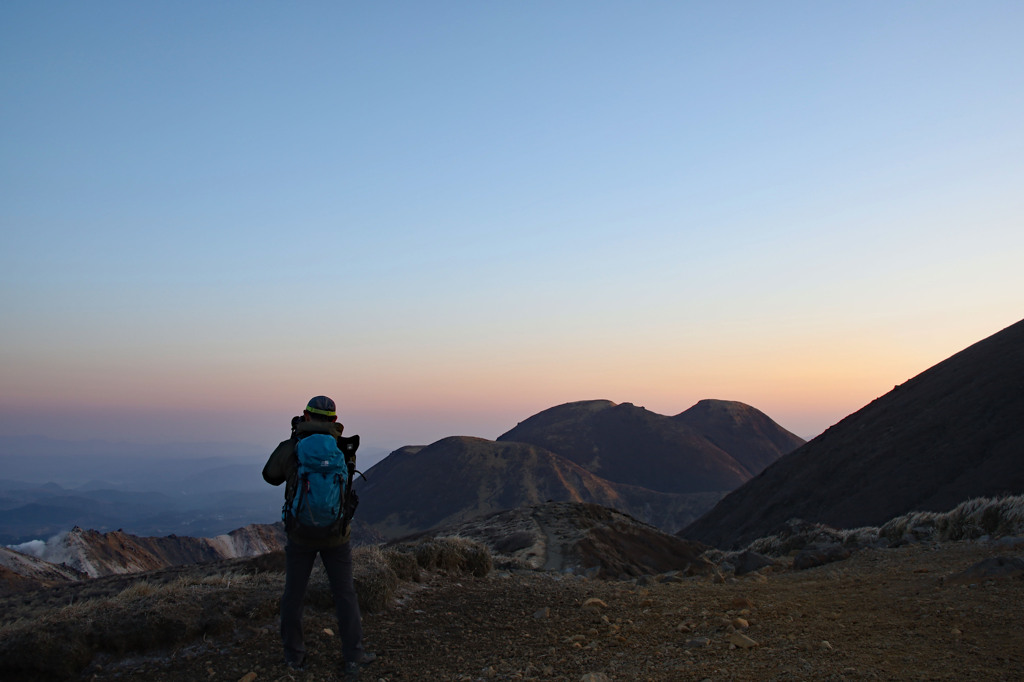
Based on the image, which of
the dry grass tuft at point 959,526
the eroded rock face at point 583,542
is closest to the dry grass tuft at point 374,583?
the eroded rock face at point 583,542

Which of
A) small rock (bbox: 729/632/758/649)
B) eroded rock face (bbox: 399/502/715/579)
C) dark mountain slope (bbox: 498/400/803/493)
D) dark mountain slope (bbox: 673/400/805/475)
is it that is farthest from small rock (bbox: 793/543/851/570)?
dark mountain slope (bbox: 673/400/805/475)

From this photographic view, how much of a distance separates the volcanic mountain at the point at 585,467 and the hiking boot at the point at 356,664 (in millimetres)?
66206

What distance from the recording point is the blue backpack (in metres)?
5.24

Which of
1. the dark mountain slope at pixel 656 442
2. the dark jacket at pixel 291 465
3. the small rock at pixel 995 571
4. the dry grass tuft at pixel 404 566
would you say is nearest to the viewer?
the dark jacket at pixel 291 465

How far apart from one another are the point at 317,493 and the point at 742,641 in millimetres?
3548

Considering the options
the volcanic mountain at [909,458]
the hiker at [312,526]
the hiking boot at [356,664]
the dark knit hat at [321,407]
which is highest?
the dark knit hat at [321,407]

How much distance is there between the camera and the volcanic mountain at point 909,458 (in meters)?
30.2

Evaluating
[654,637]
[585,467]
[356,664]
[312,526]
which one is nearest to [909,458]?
[654,637]

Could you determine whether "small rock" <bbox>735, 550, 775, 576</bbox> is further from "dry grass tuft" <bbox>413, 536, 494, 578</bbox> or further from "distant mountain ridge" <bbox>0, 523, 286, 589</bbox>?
"distant mountain ridge" <bbox>0, 523, 286, 589</bbox>

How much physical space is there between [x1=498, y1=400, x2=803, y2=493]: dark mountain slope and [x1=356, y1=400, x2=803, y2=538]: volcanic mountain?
175mm

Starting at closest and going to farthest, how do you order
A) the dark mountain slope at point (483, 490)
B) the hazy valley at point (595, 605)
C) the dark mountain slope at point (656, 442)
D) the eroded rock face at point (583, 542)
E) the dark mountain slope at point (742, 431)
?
the hazy valley at point (595, 605) < the eroded rock face at point (583, 542) < the dark mountain slope at point (483, 490) < the dark mountain slope at point (656, 442) < the dark mountain slope at point (742, 431)

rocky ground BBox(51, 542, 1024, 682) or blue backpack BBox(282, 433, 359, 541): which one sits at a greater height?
blue backpack BBox(282, 433, 359, 541)

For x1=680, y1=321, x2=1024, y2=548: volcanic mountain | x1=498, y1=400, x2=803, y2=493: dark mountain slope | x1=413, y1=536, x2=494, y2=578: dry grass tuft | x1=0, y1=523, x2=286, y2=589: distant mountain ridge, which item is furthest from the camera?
x1=498, y1=400, x2=803, y2=493: dark mountain slope

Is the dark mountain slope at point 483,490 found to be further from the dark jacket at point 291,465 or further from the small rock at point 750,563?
the dark jacket at point 291,465
